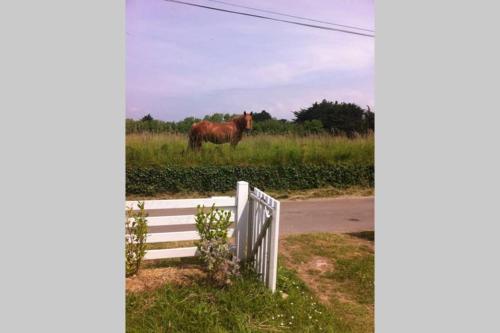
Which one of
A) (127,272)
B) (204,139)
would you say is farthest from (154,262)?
(204,139)

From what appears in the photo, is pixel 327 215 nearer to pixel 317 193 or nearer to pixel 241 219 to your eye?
pixel 317 193

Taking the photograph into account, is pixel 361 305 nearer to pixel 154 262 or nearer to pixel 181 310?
pixel 181 310

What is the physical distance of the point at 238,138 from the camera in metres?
7.23

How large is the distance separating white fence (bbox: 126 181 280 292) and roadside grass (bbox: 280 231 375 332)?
0.64 m

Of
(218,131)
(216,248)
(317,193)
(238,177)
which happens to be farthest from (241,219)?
(317,193)

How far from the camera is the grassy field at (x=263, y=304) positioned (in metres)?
2.79

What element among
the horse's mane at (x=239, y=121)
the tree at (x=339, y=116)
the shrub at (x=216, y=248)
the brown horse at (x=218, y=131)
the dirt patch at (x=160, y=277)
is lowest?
the dirt patch at (x=160, y=277)

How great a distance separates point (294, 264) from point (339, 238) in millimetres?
1319

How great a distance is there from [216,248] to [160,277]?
1.82 feet

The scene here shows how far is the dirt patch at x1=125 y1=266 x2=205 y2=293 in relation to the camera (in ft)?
10.5

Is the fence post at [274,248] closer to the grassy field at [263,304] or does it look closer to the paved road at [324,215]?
the grassy field at [263,304]

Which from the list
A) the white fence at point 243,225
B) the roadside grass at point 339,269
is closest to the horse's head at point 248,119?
the roadside grass at point 339,269

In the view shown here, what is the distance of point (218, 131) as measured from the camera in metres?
6.88

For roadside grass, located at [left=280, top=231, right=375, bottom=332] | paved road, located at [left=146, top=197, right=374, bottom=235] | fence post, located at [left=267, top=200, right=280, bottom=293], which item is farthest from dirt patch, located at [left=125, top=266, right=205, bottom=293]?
paved road, located at [left=146, top=197, right=374, bottom=235]
